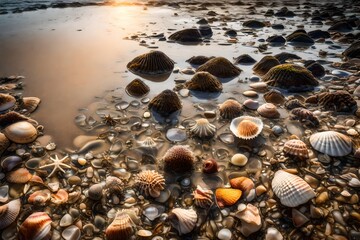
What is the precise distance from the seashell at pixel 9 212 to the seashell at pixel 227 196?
6.36ft

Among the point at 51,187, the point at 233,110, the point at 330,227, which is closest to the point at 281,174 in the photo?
the point at 330,227

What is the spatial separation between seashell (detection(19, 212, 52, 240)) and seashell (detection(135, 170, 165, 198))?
884mm

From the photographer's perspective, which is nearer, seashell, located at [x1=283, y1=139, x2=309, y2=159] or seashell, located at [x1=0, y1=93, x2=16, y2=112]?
seashell, located at [x1=283, y1=139, x2=309, y2=159]

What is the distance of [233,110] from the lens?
375 cm

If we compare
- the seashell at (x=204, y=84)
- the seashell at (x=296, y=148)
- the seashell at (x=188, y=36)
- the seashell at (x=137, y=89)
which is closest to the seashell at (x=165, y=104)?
the seashell at (x=137, y=89)

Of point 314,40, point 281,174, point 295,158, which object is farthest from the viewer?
point 314,40

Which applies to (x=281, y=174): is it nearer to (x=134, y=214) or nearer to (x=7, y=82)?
(x=134, y=214)

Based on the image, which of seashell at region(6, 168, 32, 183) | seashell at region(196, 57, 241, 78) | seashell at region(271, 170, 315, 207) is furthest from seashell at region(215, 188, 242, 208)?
seashell at region(196, 57, 241, 78)

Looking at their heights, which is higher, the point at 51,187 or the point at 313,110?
the point at 313,110

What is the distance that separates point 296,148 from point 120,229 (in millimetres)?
2126

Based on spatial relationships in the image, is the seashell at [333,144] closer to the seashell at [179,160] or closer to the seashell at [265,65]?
the seashell at [179,160]

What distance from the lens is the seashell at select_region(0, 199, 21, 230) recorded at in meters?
2.25

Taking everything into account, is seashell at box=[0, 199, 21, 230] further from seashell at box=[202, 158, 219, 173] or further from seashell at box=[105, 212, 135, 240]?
seashell at box=[202, 158, 219, 173]

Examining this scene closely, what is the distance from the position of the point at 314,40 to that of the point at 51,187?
25.7ft
